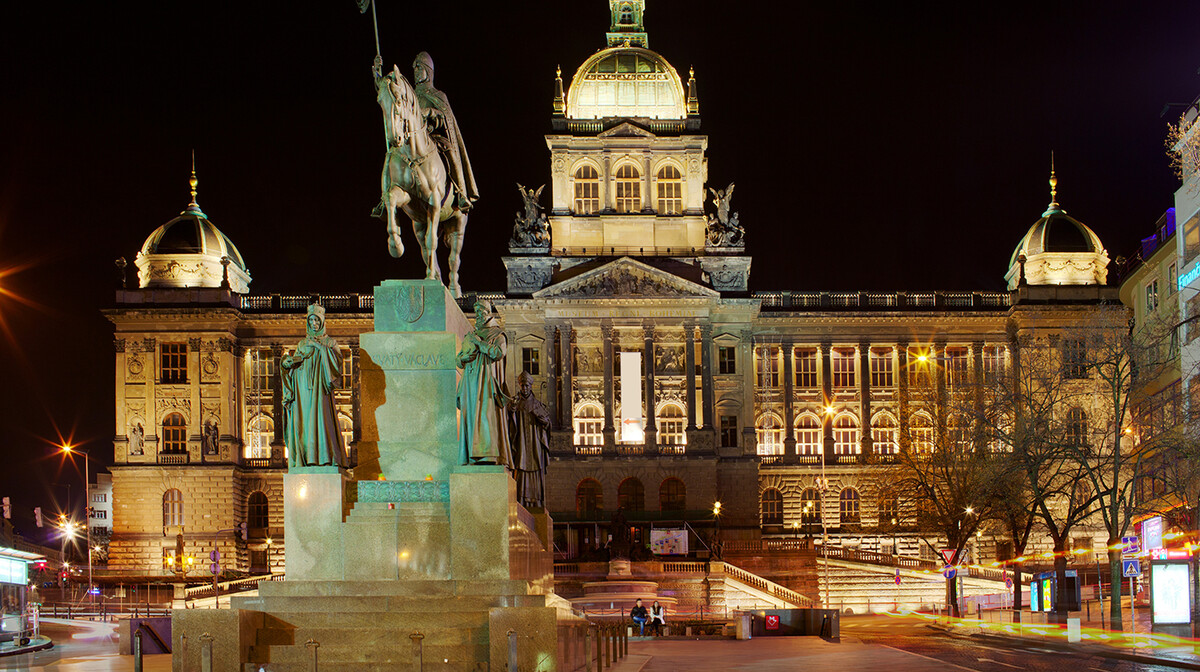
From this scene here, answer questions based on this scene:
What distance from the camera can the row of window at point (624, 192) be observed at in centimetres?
8406

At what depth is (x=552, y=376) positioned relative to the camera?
78875mm

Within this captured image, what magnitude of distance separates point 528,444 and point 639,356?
171 ft

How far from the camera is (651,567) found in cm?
6166

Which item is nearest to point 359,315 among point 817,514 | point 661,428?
point 661,428

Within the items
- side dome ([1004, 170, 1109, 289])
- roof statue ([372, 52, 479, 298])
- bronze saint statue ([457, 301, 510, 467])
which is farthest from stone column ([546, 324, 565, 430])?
bronze saint statue ([457, 301, 510, 467])

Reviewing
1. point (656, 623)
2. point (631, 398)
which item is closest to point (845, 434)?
point (631, 398)

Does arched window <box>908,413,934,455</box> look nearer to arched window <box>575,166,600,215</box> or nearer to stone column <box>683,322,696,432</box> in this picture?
stone column <box>683,322,696,432</box>

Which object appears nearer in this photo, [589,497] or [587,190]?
[589,497]

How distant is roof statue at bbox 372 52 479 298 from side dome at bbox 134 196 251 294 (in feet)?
213

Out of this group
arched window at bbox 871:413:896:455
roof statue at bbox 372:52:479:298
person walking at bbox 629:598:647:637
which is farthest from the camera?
arched window at bbox 871:413:896:455

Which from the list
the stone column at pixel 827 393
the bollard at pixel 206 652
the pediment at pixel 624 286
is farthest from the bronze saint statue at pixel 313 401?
the stone column at pixel 827 393

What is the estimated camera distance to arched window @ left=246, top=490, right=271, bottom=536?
83625 millimetres

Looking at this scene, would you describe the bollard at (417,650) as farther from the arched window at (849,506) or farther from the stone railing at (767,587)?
the arched window at (849,506)

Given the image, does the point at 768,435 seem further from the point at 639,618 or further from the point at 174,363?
the point at 639,618
